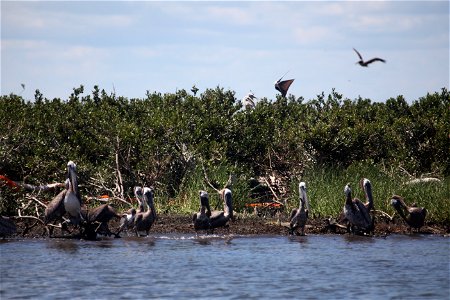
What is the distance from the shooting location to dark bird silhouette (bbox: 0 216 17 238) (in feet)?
61.4

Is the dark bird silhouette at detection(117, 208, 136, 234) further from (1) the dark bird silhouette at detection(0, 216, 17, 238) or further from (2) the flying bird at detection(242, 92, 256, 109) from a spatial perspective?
(2) the flying bird at detection(242, 92, 256, 109)

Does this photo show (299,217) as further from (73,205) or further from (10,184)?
(10,184)

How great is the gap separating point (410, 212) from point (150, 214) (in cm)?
537

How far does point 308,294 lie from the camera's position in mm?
13773

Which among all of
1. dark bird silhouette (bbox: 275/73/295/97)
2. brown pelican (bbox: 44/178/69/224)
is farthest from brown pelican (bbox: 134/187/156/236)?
dark bird silhouette (bbox: 275/73/295/97)

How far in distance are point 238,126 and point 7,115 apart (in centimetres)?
626

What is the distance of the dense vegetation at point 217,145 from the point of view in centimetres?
2289

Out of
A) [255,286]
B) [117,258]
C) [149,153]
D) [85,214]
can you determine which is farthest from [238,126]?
[255,286]

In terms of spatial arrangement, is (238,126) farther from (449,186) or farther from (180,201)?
(449,186)

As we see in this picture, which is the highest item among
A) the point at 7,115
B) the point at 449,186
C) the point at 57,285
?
the point at 7,115

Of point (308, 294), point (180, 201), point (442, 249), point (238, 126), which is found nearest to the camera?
point (308, 294)

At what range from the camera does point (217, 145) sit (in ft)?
81.3

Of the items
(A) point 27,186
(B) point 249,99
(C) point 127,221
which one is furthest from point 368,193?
(B) point 249,99

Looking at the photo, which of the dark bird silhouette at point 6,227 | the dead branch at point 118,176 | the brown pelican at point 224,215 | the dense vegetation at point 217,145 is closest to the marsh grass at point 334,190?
the dense vegetation at point 217,145
